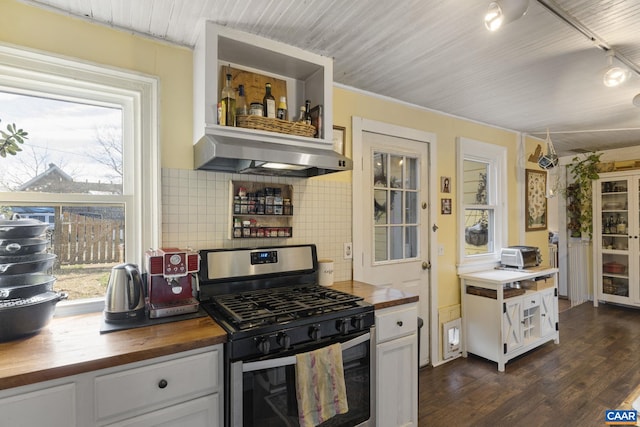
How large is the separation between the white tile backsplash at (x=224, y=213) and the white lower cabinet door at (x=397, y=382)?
0.69m

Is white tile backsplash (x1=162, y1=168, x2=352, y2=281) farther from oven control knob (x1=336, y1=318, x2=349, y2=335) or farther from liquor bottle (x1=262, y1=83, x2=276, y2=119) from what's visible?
oven control knob (x1=336, y1=318, x2=349, y2=335)

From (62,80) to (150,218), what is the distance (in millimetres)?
775

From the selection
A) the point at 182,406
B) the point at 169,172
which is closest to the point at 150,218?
the point at 169,172

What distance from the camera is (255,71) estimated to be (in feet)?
6.64

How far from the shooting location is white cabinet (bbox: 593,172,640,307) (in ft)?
14.8

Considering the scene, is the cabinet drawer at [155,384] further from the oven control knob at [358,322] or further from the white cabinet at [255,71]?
the white cabinet at [255,71]

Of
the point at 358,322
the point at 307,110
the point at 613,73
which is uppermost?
the point at 613,73

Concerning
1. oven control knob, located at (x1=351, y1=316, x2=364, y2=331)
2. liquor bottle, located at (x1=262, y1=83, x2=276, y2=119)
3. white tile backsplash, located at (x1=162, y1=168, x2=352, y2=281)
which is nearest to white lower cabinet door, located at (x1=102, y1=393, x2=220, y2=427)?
oven control knob, located at (x1=351, y1=316, x2=364, y2=331)

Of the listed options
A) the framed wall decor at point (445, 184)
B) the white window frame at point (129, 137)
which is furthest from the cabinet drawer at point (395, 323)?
the framed wall decor at point (445, 184)

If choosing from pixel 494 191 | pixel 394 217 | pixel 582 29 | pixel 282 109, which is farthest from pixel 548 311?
pixel 282 109

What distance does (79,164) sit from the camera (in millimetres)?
1729

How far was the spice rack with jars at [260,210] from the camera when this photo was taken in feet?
6.53

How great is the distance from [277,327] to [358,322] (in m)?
0.46

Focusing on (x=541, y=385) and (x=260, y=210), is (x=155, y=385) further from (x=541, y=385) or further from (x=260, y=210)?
(x=541, y=385)
